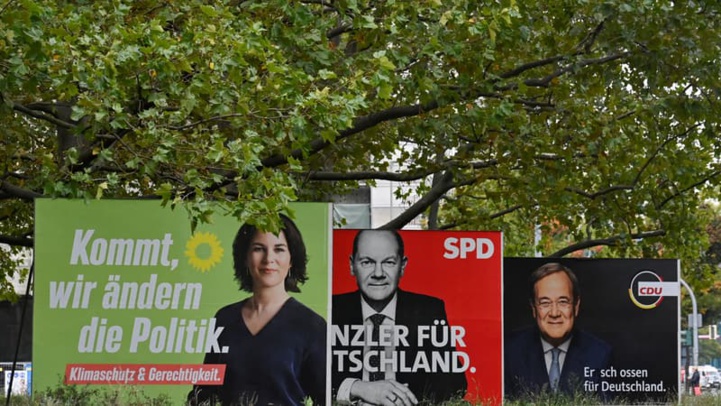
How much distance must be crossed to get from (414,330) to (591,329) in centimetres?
286

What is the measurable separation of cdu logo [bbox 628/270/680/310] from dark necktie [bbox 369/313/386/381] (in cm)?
361

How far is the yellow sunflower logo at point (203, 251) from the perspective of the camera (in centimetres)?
1304

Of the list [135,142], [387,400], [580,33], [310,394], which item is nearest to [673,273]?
[580,33]

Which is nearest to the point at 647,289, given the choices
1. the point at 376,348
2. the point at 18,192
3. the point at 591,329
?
the point at 591,329

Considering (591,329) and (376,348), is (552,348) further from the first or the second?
(376,348)

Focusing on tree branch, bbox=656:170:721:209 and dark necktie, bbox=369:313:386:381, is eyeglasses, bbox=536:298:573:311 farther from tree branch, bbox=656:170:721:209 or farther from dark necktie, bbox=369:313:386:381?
tree branch, bbox=656:170:721:209

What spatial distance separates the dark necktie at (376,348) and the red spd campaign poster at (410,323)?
0.01 m

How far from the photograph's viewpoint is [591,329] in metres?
16.7

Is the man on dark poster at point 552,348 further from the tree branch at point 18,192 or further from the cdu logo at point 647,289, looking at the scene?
the tree branch at point 18,192

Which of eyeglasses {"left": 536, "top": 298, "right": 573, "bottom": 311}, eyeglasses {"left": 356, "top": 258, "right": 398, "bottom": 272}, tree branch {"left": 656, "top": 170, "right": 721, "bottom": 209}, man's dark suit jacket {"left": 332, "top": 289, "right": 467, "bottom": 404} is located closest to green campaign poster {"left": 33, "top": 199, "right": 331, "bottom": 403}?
eyeglasses {"left": 356, "top": 258, "right": 398, "bottom": 272}

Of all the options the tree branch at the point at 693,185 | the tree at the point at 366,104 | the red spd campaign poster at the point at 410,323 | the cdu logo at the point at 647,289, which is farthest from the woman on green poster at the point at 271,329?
the tree branch at the point at 693,185

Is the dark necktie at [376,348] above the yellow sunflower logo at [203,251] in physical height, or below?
below

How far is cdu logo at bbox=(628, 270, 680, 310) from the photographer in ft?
55.4

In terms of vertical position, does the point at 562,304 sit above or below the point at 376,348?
above
